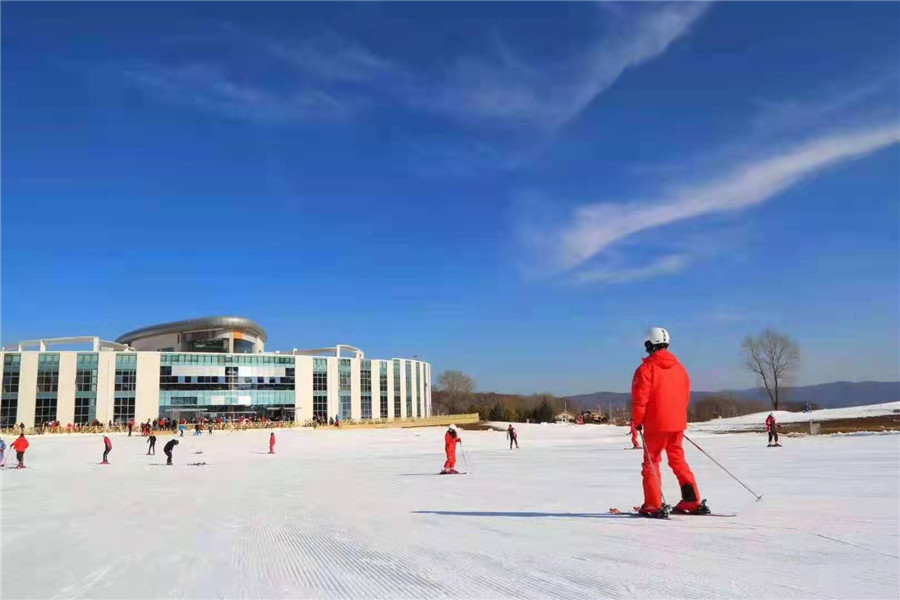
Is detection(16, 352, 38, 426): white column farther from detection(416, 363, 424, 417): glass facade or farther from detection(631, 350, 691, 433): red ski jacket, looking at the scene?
detection(631, 350, 691, 433): red ski jacket

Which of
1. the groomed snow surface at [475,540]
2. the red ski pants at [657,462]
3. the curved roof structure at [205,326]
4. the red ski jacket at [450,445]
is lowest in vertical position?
the groomed snow surface at [475,540]

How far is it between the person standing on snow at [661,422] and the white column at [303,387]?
8476 cm

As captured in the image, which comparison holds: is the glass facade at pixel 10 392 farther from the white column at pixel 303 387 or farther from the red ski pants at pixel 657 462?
the red ski pants at pixel 657 462

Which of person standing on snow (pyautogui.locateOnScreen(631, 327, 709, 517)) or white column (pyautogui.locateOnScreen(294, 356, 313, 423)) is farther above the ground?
white column (pyautogui.locateOnScreen(294, 356, 313, 423))

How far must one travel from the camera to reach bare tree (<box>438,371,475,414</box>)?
157250 mm

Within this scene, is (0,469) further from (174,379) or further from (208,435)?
(174,379)

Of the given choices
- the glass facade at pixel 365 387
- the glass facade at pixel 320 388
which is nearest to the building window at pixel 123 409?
the glass facade at pixel 320 388

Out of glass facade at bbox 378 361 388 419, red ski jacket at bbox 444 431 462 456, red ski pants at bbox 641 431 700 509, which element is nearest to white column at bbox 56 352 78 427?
glass facade at bbox 378 361 388 419

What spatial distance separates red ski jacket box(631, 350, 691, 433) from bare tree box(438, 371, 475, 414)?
149441 mm

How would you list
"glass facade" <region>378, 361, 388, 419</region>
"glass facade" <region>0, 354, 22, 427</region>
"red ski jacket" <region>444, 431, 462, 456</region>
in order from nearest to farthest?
"red ski jacket" <region>444, 431, 462, 456</region>
"glass facade" <region>0, 354, 22, 427</region>
"glass facade" <region>378, 361, 388, 419</region>

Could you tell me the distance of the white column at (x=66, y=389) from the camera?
75188 millimetres

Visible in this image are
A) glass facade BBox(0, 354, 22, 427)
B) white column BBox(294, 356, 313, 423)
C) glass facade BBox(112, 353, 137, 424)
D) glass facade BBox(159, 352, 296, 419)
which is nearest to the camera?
glass facade BBox(0, 354, 22, 427)

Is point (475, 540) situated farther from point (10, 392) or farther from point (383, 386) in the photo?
point (383, 386)

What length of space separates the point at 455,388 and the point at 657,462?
15372 cm
